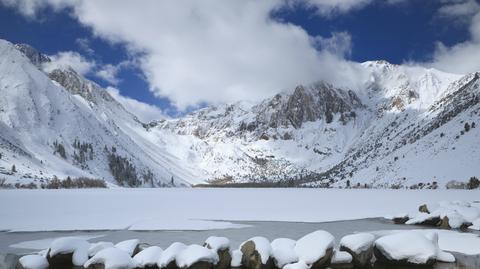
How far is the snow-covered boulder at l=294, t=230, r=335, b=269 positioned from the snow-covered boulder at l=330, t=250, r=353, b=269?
32cm

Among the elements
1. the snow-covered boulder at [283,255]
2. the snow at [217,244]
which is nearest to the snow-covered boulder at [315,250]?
the snow-covered boulder at [283,255]

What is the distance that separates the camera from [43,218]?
39.1 meters

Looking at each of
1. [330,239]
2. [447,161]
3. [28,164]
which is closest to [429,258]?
[330,239]

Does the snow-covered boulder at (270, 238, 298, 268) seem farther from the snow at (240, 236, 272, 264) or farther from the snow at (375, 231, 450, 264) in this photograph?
the snow at (375, 231, 450, 264)

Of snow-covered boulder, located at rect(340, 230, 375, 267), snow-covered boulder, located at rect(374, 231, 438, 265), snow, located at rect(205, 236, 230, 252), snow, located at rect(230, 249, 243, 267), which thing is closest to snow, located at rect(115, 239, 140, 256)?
snow, located at rect(205, 236, 230, 252)

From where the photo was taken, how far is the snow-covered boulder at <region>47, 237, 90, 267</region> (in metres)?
20.8

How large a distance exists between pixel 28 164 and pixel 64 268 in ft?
570

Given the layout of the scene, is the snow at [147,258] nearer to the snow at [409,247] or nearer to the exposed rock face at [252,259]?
the exposed rock face at [252,259]

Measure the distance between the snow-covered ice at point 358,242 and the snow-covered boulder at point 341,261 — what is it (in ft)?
1.95

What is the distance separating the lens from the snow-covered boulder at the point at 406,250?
20578mm

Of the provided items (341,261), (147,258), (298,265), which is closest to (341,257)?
(341,261)

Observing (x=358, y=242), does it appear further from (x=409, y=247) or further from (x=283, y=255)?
(x=283, y=255)

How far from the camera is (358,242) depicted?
21641 mm

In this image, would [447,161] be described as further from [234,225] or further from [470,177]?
[234,225]
